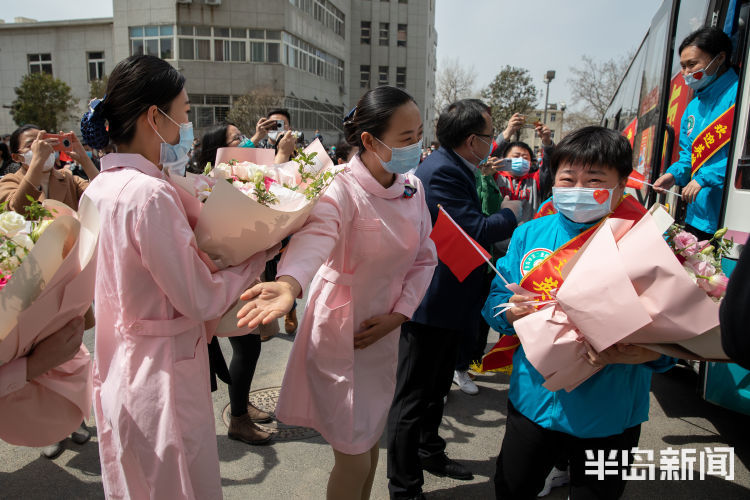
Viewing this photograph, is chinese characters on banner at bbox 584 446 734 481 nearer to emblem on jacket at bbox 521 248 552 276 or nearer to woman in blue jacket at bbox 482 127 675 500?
woman in blue jacket at bbox 482 127 675 500

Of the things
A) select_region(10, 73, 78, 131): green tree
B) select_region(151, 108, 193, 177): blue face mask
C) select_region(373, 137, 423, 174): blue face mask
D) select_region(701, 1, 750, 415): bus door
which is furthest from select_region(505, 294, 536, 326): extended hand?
select_region(10, 73, 78, 131): green tree

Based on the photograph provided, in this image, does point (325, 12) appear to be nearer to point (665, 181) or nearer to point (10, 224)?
point (665, 181)

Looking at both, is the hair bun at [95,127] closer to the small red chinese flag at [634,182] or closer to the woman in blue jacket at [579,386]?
the woman in blue jacket at [579,386]

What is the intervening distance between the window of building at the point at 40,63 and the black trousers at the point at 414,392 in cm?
4284

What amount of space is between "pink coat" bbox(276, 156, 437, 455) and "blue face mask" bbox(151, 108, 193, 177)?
562 mm

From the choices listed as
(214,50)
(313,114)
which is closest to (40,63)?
(214,50)

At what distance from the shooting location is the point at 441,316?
2.79m

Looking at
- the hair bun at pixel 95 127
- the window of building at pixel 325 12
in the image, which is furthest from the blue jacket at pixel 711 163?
the window of building at pixel 325 12

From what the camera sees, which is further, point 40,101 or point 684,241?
point 40,101

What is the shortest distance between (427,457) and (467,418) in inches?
36.0

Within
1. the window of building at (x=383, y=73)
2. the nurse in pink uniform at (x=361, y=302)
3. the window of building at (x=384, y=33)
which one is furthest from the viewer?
the window of building at (x=383, y=73)

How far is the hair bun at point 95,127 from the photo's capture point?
177 centimetres

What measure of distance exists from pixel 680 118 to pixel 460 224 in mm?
3275

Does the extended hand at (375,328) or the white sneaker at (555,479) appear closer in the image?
the extended hand at (375,328)
